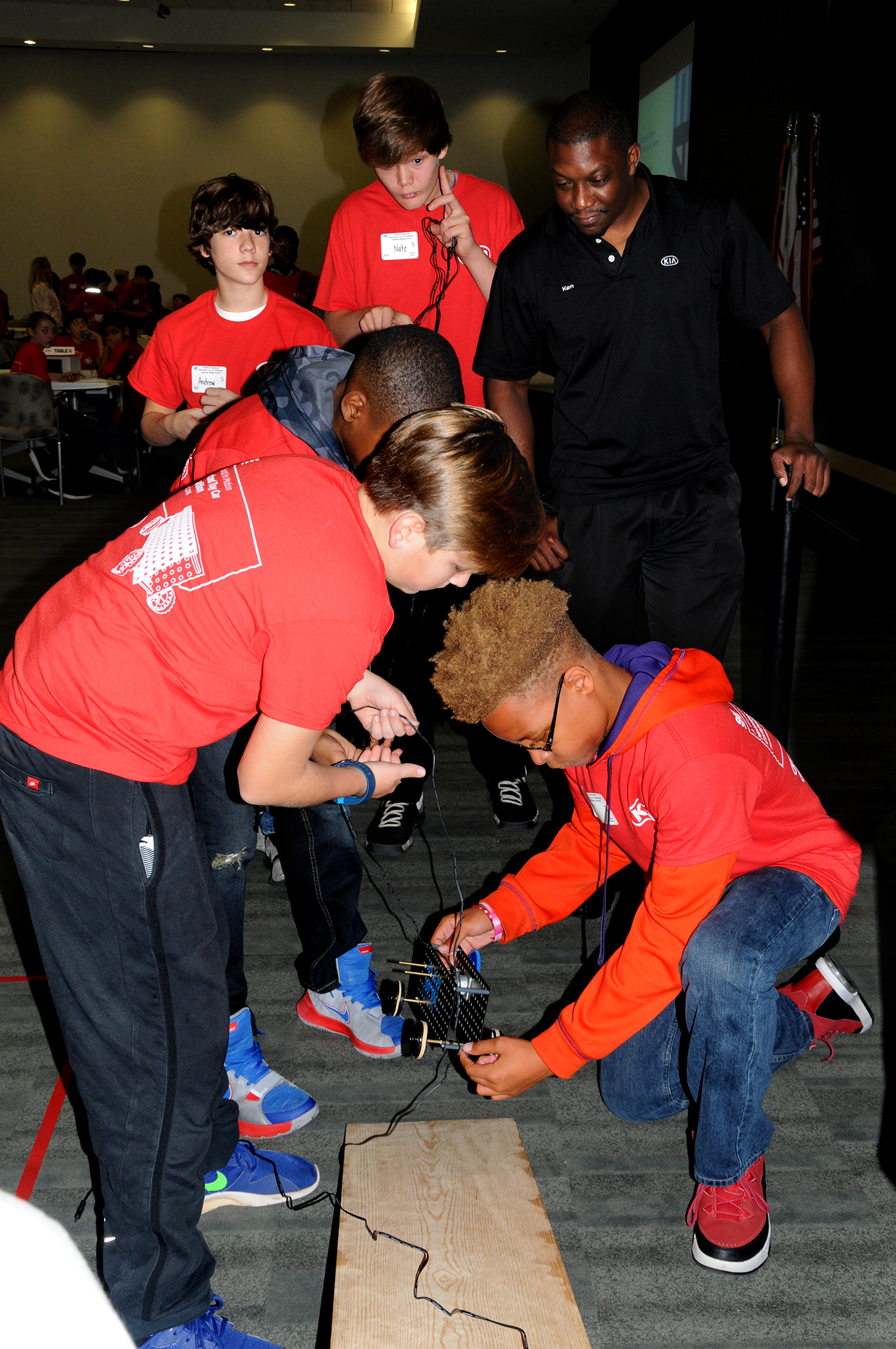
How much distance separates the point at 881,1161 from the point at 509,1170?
1.93ft

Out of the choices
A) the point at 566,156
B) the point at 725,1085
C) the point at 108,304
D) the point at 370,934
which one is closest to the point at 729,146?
the point at 108,304

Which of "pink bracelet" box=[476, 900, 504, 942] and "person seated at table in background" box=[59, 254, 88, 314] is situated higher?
"person seated at table in background" box=[59, 254, 88, 314]

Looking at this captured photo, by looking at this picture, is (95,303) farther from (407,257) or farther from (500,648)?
(500,648)

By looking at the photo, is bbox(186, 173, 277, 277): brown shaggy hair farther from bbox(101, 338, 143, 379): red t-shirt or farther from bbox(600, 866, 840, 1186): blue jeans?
bbox(101, 338, 143, 379): red t-shirt

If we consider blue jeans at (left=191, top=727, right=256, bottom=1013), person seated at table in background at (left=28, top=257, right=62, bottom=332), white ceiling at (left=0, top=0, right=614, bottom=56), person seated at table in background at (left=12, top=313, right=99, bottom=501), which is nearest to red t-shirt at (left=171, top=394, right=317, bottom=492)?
blue jeans at (left=191, top=727, right=256, bottom=1013)

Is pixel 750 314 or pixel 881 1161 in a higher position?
pixel 750 314

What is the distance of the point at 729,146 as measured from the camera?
298 inches

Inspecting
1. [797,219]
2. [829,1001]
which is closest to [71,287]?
[797,219]

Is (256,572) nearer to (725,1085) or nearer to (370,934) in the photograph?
(725,1085)

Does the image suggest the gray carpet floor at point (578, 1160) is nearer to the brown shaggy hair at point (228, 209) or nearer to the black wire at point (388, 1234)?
the black wire at point (388, 1234)

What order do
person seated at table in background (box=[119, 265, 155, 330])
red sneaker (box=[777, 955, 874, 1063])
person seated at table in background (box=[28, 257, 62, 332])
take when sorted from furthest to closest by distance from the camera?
person seated at table in background (box=[119, 265, 155, 330]), person seated at table in background (box=[28, 257, 62, 332]), red sneaker (box=[777, 955, 874, 1063])

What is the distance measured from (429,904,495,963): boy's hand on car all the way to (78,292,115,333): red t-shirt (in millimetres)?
9340

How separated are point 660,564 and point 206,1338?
5.27ft

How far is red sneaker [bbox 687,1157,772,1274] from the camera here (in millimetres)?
1387
